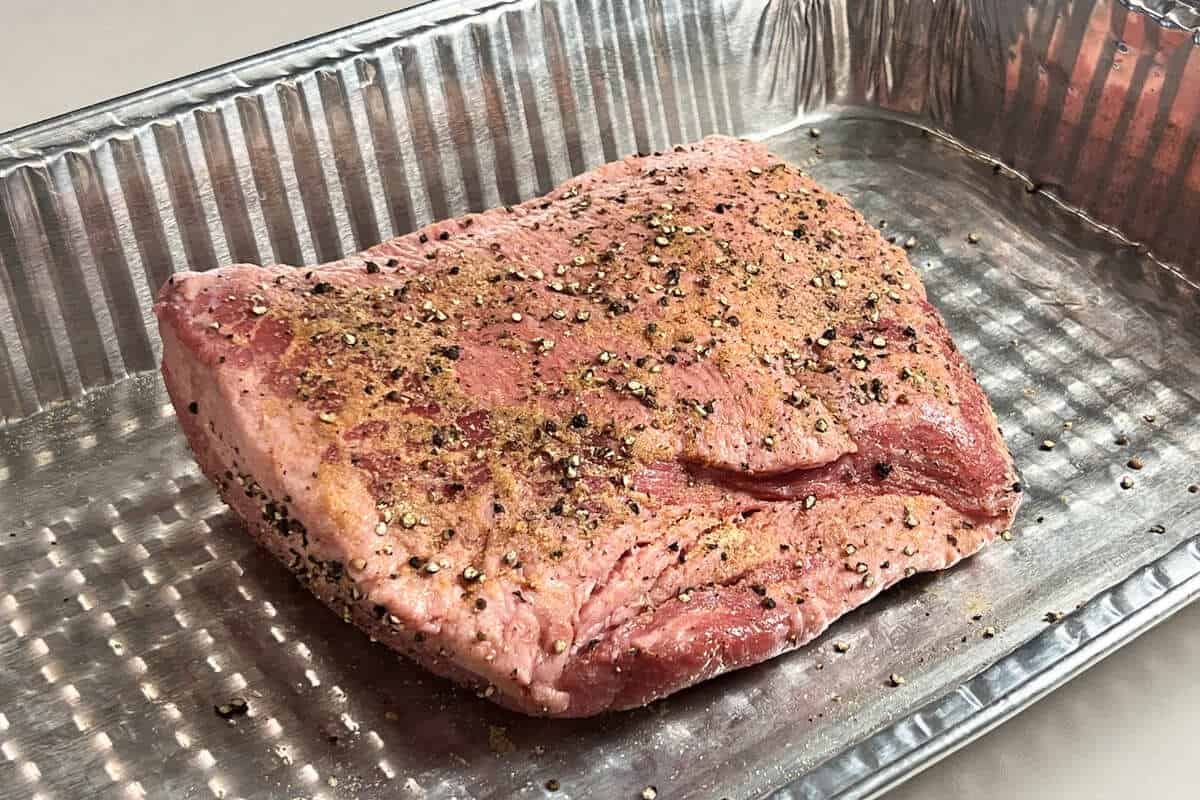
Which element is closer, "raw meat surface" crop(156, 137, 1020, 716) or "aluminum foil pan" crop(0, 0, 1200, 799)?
"raw meat surface" crop(156, 137, 1020, 716)

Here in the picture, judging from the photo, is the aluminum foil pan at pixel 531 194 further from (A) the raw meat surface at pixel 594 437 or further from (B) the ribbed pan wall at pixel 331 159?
(A) the raw meat surface at pixel 594 437

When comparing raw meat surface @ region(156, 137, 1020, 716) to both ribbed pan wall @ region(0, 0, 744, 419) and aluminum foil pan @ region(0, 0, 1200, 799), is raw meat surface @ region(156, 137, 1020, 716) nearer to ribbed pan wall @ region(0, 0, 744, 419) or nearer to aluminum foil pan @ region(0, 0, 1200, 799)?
aluminum foil pan @ region(0, 0, 1200, 799)

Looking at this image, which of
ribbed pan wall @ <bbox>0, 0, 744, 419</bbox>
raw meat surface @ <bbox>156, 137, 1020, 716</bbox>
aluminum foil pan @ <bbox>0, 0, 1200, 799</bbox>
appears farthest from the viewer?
ribbed pan wall @ <bbox>0, 0, 744, 419</bbox>

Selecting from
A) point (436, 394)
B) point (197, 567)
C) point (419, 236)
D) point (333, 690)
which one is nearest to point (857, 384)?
point (436, 394)

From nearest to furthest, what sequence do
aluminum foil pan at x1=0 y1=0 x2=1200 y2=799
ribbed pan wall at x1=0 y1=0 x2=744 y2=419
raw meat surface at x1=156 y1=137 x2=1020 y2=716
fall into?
raw meat surface at x1=156 y1=137 x2=1020 y2=716, aluminum foil pan at x1=0 y1=0 x2=1200 y2=799, ribbed pan wall at x1=0 y1=0 x2=744 y2=419

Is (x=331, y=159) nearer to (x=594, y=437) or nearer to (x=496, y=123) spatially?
(x=496, y=123)

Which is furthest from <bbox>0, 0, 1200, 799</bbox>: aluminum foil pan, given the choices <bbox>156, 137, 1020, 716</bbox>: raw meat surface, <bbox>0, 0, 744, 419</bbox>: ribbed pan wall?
<bbox>156, 137, 1020, 716</bbox>: raw meat surface

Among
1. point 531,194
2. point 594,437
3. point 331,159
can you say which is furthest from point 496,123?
point 594,437

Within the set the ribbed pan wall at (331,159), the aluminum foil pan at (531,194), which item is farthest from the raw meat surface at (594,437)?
the ribbed pan wall at (331,159)
